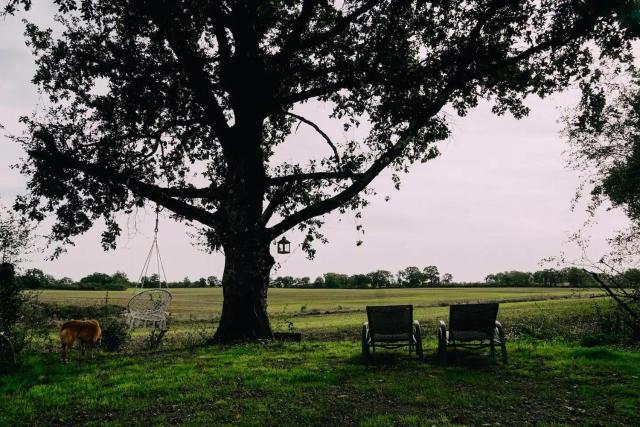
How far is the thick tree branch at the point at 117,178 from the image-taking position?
524 inches

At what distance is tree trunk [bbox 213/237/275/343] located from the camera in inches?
536

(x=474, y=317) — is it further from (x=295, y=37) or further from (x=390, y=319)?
(x=295, y=37)

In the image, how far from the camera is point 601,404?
21.1ft

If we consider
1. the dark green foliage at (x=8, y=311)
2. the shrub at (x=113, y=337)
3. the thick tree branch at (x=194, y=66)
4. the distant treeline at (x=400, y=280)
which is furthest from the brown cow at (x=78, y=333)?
the distant treeline at (x=400, y=280)

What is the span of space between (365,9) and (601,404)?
1111 cm

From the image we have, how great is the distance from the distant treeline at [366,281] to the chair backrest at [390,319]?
18.6 feet

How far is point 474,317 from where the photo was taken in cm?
970

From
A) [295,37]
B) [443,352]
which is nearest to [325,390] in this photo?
[443,352]

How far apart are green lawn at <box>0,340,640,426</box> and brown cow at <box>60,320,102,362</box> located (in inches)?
18.0

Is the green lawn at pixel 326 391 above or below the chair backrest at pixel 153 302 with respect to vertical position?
below

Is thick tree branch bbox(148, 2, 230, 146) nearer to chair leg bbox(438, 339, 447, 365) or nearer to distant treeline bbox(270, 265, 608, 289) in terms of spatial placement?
chair leg bbox(438, 339, 447, 365)

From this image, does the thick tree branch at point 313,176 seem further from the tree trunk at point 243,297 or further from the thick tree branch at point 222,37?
the thick tree branch at point 222,37

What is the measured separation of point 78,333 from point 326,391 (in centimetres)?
604

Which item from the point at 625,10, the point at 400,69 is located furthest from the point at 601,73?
the point at 400,69
